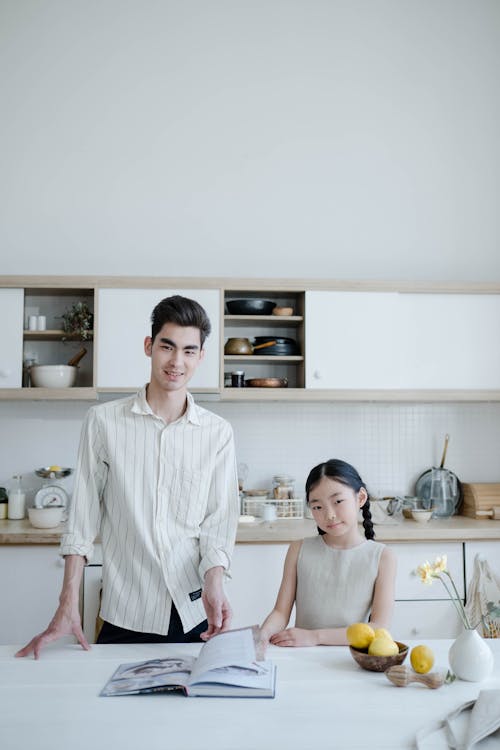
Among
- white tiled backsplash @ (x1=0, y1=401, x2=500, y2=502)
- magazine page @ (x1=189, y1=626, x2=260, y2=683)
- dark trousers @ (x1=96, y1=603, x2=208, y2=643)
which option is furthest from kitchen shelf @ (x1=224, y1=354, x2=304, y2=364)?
magazine page @ (x1=189, y1=626, x2=260, y2=683)

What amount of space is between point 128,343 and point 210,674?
222cm

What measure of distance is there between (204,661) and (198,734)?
25 cm

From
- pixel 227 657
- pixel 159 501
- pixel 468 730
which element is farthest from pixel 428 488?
pixel 468 730

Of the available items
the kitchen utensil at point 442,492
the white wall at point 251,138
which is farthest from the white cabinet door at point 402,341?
the kitchen utensil at point 442,492

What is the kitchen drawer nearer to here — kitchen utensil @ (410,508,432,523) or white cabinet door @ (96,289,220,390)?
kitchen utensil @ (410,508,432,523)

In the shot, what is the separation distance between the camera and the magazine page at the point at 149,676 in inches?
54.2

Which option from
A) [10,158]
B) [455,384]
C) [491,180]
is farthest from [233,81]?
[455,384]

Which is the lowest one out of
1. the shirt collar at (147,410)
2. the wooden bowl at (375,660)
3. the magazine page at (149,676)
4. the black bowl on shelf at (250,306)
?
the magazine page at (149,676)

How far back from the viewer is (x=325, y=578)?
2010mm

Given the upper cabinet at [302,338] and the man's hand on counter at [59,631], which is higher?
the upper cabinet at [302,338]

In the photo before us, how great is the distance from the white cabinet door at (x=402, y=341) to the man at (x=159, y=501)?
1.61 meters

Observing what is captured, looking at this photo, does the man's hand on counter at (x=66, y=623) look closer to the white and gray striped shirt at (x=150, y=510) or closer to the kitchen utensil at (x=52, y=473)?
the white and gray striped shirt at (x=150, y=510)

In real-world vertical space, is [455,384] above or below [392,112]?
below

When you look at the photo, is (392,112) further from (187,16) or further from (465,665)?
(465,665)
